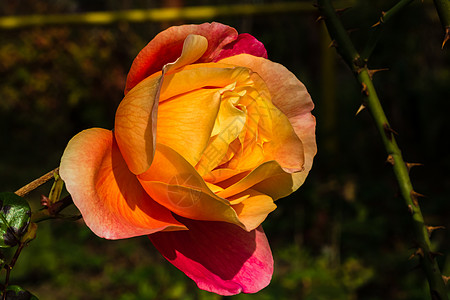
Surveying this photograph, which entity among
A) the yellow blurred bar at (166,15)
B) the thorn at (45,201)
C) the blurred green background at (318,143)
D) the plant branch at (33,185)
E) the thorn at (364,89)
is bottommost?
the blurred green background at (318,143)

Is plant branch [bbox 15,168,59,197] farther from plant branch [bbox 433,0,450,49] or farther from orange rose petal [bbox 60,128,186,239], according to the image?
plant branch [bbox 433,0,450,49]

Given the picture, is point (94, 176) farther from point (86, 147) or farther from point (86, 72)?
point (86, 72)

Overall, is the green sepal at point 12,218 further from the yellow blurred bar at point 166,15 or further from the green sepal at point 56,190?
the yellow blurred bar at point 166,15

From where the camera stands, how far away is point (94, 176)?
1.48 ft

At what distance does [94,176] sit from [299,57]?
3580 mm

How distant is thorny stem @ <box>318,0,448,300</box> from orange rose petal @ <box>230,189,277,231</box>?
133 millimetres

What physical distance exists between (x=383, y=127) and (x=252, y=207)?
6.1 inches

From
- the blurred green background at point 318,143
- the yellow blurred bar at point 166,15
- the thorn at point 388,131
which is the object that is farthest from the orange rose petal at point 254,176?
the yellow blurred bar at point 166,15

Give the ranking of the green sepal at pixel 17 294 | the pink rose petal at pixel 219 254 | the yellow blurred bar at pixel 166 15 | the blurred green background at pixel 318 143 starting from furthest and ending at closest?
the yellow blurred bar at pixel 166 15 < the blurred green background at pixel 318 143 < the pink rose petal at pixel 219 254 < the green sepal at pixel 17 294

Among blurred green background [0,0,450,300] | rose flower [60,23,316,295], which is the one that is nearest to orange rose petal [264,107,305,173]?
rose flower [60,23,316,295]

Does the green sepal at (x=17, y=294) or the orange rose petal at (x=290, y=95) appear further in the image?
the orange rose petal at (x=290, y=95)

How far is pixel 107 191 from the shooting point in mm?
472

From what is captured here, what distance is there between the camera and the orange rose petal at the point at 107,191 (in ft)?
1.37

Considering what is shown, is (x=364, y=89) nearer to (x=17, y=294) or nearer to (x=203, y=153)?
(x=203, y=153)
